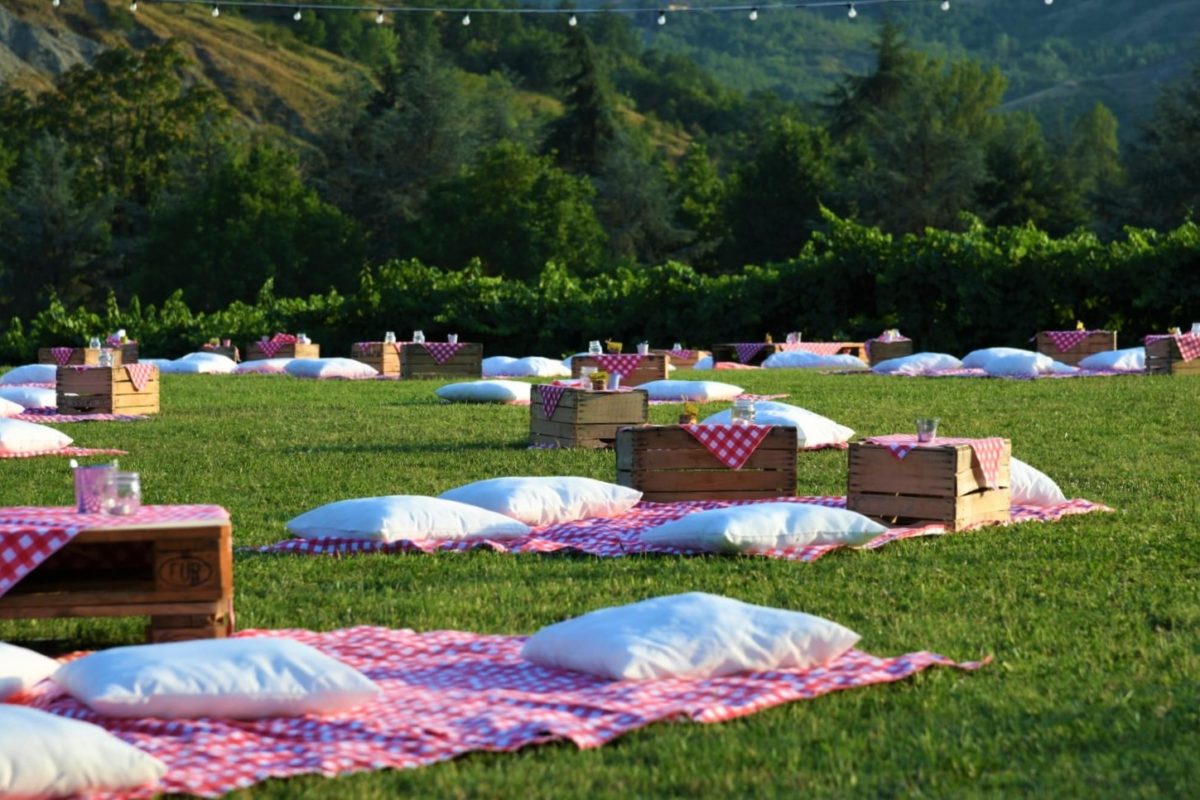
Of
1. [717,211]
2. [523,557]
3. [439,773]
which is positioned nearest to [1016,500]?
[523,557]

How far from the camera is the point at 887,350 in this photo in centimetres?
2689

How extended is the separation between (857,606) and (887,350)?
67.7ft

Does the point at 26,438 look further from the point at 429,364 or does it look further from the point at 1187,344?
the point at 1187,344

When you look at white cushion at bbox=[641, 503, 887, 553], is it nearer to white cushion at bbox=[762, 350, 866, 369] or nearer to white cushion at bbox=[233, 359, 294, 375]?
white cushion at bbox=[762, 350, 866, 369]

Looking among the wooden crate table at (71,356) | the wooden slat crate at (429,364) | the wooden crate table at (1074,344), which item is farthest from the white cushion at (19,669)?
the wooden crate table at (1074,344)

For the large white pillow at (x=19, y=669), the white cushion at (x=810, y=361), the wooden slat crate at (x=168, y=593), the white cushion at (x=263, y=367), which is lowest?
the white cushion at (x=263, y=367)

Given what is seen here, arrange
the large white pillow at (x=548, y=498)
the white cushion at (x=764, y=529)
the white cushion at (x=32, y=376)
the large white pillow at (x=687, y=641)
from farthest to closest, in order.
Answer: the white cushion at (x=32, y=376) < the large white pillow at (x=548, y=498) < the white cushion at (x=764, y=529) < the large white pillow at (x=687, y=641)

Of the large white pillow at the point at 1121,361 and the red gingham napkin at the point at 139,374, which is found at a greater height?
the red gingham napkin at the point at 139,374

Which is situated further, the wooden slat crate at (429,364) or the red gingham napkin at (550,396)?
the wooden slat crate at (429,364)

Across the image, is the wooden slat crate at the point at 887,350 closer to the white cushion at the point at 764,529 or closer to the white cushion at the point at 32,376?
the white cushion at the point at 32,376

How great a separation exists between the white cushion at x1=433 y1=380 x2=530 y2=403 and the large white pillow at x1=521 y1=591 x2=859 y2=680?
13115 millimetres

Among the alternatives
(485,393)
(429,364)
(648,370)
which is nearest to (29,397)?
(485,393)

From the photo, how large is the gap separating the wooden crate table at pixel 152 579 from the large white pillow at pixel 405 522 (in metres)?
2.22

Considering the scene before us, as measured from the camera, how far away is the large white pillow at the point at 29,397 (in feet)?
58.8
